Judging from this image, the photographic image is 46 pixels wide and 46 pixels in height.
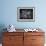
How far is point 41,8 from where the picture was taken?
14.3 feet

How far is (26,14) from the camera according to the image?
439cm

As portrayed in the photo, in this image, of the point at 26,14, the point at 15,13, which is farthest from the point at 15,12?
the point at 26,14

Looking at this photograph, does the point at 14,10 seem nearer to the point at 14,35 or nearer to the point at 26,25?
the point at 26,25

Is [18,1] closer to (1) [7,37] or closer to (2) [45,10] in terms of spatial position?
(2) [45,10]

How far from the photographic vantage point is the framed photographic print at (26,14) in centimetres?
435

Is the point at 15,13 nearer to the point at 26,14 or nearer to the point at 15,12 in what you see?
the point at 15,12

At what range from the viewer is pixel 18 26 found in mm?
4414

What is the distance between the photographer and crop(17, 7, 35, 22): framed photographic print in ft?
14.3

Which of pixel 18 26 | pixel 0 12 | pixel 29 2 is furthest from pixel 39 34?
pixel 0 12

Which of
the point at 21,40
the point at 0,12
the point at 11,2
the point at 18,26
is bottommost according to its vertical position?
the point at 21,40

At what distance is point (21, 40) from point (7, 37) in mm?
415

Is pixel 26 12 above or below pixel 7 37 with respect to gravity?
above

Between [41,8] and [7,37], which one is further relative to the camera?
[41,8]

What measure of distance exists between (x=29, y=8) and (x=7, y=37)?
1.20 m
